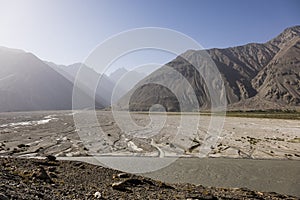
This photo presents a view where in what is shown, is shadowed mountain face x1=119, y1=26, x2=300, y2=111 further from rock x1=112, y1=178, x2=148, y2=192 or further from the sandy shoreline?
rock x1=112, y1=178, x2=148, y2=192

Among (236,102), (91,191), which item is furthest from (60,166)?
(236,102)

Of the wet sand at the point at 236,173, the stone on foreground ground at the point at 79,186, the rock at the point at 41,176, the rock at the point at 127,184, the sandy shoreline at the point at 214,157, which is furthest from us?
the sandy shoreline at the point at 214,157

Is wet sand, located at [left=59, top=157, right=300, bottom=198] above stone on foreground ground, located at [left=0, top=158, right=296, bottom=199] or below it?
below

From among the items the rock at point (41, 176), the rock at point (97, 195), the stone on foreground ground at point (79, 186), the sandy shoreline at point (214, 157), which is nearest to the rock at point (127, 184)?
the stone on foreground ground at point (79, 186)

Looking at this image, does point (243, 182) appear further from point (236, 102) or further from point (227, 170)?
point (236, 102)

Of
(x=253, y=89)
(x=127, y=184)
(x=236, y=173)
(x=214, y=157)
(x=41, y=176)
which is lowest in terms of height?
(x=214, y=157)

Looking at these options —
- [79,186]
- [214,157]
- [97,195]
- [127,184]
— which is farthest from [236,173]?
[97,195]

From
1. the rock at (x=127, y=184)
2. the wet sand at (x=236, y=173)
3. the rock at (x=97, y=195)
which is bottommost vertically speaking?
the wet sand at (x=236, y=173)

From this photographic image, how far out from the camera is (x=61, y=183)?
10.6 m

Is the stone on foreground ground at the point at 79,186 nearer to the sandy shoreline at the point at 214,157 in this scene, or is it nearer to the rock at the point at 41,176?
the rock at the point at 41,176

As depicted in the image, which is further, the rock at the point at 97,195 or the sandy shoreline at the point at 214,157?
the sandy shoreline at the point at 214,157

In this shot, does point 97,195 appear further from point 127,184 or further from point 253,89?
point 253,89

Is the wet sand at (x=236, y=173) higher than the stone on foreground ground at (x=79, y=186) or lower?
lower

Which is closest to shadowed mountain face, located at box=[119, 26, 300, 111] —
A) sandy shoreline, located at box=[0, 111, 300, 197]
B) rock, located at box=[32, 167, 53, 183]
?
sandy shoreline, located at box=[0, 111, 300, 197]
